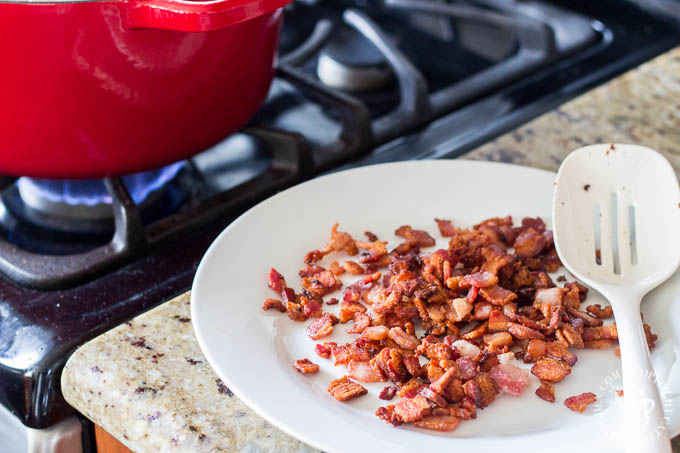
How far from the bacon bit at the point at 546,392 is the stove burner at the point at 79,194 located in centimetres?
40

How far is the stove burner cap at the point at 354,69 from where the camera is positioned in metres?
0.99

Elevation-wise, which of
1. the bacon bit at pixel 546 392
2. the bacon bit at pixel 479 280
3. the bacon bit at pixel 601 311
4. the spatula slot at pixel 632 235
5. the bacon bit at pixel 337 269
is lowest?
the bacon bit at pixel 601 311

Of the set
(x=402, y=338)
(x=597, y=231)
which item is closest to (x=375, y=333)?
(x=402, y=338)

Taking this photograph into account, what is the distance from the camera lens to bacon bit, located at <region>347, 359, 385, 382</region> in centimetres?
55

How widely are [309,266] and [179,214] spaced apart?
0.15 m

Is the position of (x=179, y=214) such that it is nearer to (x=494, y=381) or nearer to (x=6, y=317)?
(x=6, y=317)

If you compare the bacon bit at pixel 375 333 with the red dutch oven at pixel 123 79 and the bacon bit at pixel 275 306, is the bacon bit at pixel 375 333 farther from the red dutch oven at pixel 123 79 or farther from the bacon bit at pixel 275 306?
the red dutch oven at pixel 123 79

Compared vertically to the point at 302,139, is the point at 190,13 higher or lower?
higher

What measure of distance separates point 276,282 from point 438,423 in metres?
0.18

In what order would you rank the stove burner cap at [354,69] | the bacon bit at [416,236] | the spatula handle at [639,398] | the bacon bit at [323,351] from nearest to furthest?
the spatula handle at [639,398] → the bacon bit at [323,351] → the bacon bit at [416,236] → the stove burner cap at [354,69]

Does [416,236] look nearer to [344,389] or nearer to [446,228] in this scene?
[446,228]

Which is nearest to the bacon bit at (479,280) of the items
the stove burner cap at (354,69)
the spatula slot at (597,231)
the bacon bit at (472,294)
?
the bacon bit at (472,294)

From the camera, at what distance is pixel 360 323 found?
597 millimetres

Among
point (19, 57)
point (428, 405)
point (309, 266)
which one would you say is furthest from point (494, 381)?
point (19, 57)
